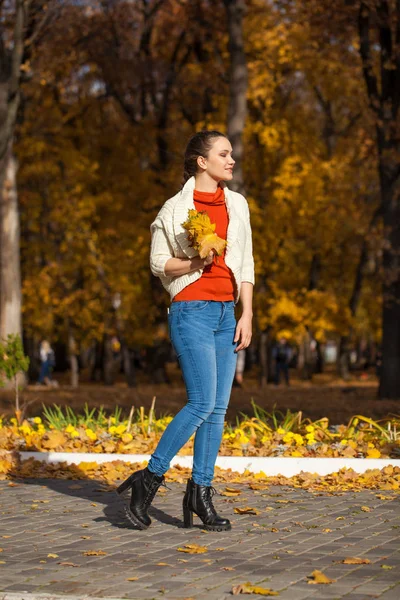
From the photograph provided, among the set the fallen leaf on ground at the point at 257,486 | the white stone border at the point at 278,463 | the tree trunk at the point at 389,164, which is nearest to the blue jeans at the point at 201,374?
the fallen leaf on ground at the point at 257,486

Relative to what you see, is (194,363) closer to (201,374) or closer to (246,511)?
(201,374)

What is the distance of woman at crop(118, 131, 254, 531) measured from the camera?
6.07m

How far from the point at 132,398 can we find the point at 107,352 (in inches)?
682

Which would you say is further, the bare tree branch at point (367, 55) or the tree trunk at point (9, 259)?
the tree trunk at point (9, 259)

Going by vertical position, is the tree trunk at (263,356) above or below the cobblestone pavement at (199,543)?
below

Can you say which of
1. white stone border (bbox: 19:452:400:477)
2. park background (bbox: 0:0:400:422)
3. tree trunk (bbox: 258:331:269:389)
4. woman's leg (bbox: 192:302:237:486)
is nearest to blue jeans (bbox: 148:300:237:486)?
woman's leg (bbox: 192:302:237:486)

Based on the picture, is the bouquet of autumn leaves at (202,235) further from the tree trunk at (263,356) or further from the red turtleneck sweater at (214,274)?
the tree trunk at (263,356)

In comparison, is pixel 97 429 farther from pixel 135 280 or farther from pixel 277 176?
pixel 135 280

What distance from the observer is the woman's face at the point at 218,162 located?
6.26 meters

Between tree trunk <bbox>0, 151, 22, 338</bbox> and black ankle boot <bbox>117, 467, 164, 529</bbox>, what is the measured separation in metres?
19.7

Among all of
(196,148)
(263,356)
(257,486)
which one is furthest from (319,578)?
(263,356)

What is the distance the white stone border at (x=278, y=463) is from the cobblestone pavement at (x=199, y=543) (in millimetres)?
589

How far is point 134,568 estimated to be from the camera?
5.17m

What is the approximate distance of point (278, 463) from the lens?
8453 mm
